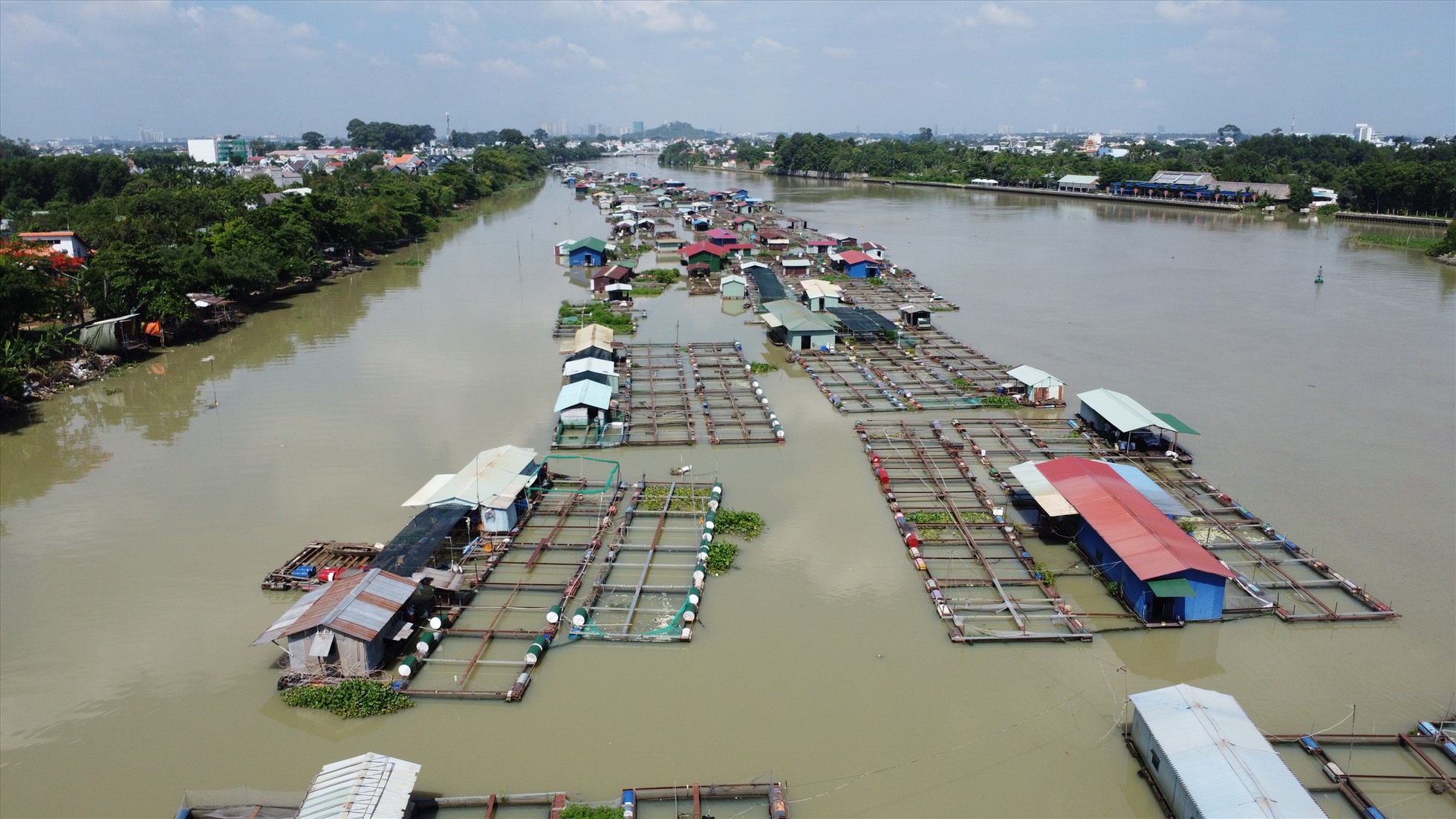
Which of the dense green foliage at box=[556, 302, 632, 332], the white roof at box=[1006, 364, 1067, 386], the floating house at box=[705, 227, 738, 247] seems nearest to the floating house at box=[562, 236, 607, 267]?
the floating house at box=[705, 227, 738, 247]

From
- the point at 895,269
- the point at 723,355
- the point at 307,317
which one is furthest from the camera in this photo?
the point at 895,269

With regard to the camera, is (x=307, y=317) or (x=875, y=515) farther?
(x=307, y=317)

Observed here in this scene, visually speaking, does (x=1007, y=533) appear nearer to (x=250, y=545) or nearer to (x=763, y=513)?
(x=763, y=513)

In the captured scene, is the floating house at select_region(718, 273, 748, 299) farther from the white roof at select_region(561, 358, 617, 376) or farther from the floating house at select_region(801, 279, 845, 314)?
the white roof at select_region(561, 358, 617, 376)

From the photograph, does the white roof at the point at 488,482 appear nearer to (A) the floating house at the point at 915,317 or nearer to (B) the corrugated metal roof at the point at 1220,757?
(B) the corrugated metal roof at the point at 1220,757

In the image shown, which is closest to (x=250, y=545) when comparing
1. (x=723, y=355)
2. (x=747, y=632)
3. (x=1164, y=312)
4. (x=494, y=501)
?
(x=494, y=501)

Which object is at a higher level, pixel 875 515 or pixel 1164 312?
pixel 1164 312

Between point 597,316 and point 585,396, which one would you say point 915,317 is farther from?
point 585,396
